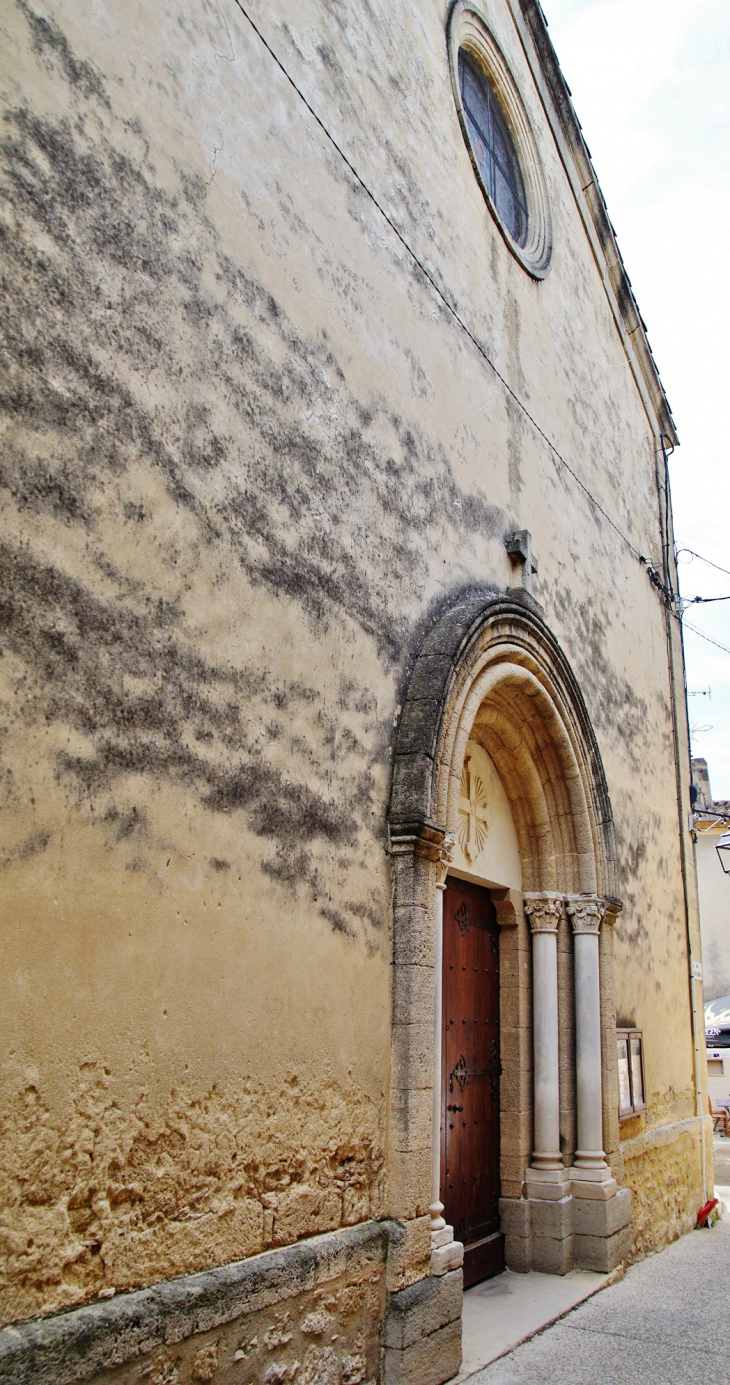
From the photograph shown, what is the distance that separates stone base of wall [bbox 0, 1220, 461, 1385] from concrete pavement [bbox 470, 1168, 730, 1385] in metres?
0.43

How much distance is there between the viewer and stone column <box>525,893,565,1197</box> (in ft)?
17.1

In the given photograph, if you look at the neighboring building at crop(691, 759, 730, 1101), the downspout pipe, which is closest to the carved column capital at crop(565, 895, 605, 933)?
the downspout pipe

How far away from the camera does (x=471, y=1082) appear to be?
4.97 meters

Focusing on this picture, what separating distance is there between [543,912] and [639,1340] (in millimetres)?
2118

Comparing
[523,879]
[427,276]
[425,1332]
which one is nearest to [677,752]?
[523,879]

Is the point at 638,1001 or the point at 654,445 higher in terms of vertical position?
the point at 654,445

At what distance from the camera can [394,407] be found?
424cm

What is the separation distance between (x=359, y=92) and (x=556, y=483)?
2.74 metres

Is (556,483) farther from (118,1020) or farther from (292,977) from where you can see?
(118,1020)

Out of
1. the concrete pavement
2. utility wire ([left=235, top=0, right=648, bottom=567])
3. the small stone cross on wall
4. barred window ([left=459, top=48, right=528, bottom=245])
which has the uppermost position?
barred window ([left=459, top=48, right=528, bottom=245])

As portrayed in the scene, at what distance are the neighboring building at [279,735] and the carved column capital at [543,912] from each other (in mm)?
18

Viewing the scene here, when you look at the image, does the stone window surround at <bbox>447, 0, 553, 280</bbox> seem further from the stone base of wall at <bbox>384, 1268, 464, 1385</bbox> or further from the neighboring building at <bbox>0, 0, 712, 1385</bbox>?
the stone base of wall at <bbox>384, 1268, 464, 1385</bbox>

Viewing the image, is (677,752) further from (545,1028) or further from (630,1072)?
(545,1028)

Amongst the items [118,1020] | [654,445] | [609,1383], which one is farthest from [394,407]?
[654,445]
